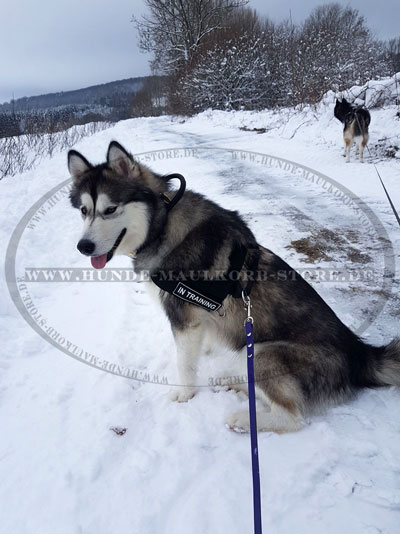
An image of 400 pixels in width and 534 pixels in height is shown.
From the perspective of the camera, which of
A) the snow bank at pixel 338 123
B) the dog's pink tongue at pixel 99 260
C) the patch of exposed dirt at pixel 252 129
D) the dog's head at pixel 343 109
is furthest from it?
the patch of exposed dirt at pixel 252 129

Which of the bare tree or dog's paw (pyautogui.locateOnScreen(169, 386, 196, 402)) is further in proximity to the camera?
the bare tree

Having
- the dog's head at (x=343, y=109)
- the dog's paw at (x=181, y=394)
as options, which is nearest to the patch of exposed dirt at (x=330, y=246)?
the dog's paw at (x=181, y=394)

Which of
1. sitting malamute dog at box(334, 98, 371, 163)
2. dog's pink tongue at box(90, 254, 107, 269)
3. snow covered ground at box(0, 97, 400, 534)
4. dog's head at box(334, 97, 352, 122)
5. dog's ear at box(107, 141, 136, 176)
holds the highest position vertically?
dog's head at box(334, 97, 352, 122)

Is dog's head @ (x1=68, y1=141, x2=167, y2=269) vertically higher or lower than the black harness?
higher

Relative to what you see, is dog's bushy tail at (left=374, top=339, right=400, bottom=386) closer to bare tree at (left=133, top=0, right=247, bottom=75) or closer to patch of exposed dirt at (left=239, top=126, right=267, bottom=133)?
patch of exposed dirt at (left=239, top=126, right=267, bottom=133)

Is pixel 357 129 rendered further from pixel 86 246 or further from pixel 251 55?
pixel 251 55

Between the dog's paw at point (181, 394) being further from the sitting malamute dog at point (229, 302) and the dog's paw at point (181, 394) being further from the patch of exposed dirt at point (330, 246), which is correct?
the patch of exposed dirt at point (330, 246)

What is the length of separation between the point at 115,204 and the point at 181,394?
1594 mm

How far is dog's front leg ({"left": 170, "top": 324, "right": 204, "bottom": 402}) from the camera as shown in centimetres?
254

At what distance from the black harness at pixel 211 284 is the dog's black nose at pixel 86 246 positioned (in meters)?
0.57

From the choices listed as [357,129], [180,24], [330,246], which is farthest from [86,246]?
[180,24]

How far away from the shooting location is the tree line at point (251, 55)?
19.1 metres

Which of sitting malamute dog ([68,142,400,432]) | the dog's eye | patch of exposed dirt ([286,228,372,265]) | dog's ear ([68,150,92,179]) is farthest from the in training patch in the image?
patch of exposed dirt ([286,228,372,265])

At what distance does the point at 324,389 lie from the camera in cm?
219
